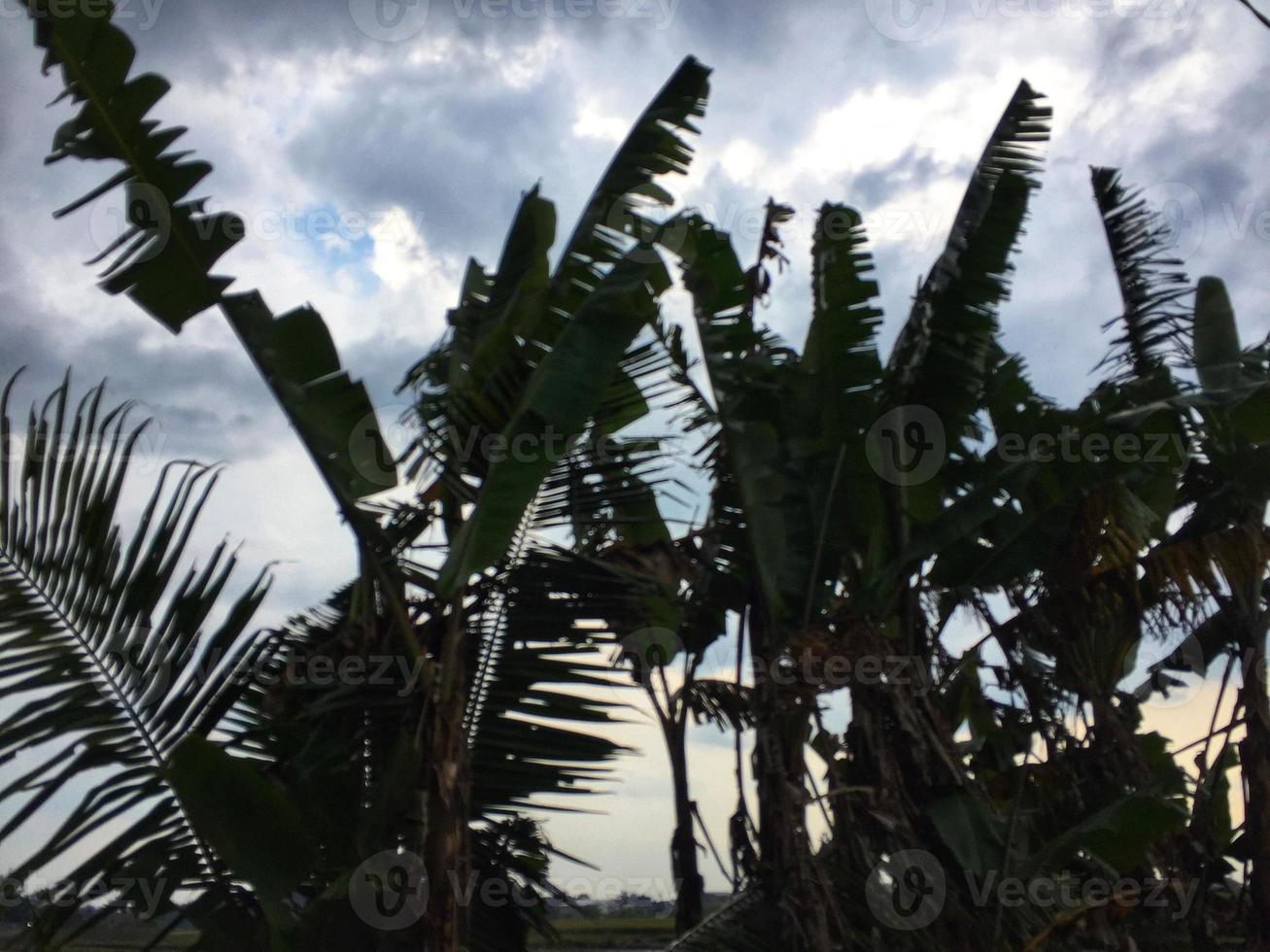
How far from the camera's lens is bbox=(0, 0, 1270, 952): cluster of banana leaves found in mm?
4562

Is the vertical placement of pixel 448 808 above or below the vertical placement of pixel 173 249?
below

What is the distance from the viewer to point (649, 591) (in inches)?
226

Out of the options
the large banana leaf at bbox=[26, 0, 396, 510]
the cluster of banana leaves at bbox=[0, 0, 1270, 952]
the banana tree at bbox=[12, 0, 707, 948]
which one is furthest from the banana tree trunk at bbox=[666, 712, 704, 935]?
the large banana leaf at bbox=[26, 0, 396, 510]

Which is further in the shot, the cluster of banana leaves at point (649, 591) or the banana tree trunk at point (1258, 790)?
the banana tree trunk at point (1258, 790)

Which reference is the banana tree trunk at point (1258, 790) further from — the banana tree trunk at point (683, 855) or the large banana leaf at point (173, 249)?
the large banana leaf at point (173, 249)

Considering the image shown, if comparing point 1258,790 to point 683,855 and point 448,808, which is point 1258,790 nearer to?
point 683,855

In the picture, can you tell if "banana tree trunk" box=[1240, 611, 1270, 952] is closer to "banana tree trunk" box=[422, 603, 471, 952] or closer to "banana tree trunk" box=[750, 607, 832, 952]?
"banana tree trunk" box=[750, 607, 832, 952]

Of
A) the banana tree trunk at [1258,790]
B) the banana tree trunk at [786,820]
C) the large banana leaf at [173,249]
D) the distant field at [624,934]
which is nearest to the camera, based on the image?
the large banana leaf at [173,249]

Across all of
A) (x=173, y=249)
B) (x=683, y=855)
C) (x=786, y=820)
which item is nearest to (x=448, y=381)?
(x=173, y=249)

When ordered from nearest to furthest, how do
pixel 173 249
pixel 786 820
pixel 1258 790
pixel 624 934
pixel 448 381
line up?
1. pixel 173 249
2. pixel 448 381
3. pixel 786 820
4. pixel 1258 790
5. pixel 624 934

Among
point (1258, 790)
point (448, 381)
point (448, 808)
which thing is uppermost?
point (448, 381)

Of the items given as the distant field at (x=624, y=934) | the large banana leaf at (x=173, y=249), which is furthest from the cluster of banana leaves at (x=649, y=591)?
the distant field at (x=624, y=934)

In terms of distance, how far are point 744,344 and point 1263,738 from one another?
177 inches

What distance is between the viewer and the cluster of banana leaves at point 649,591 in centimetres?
456
